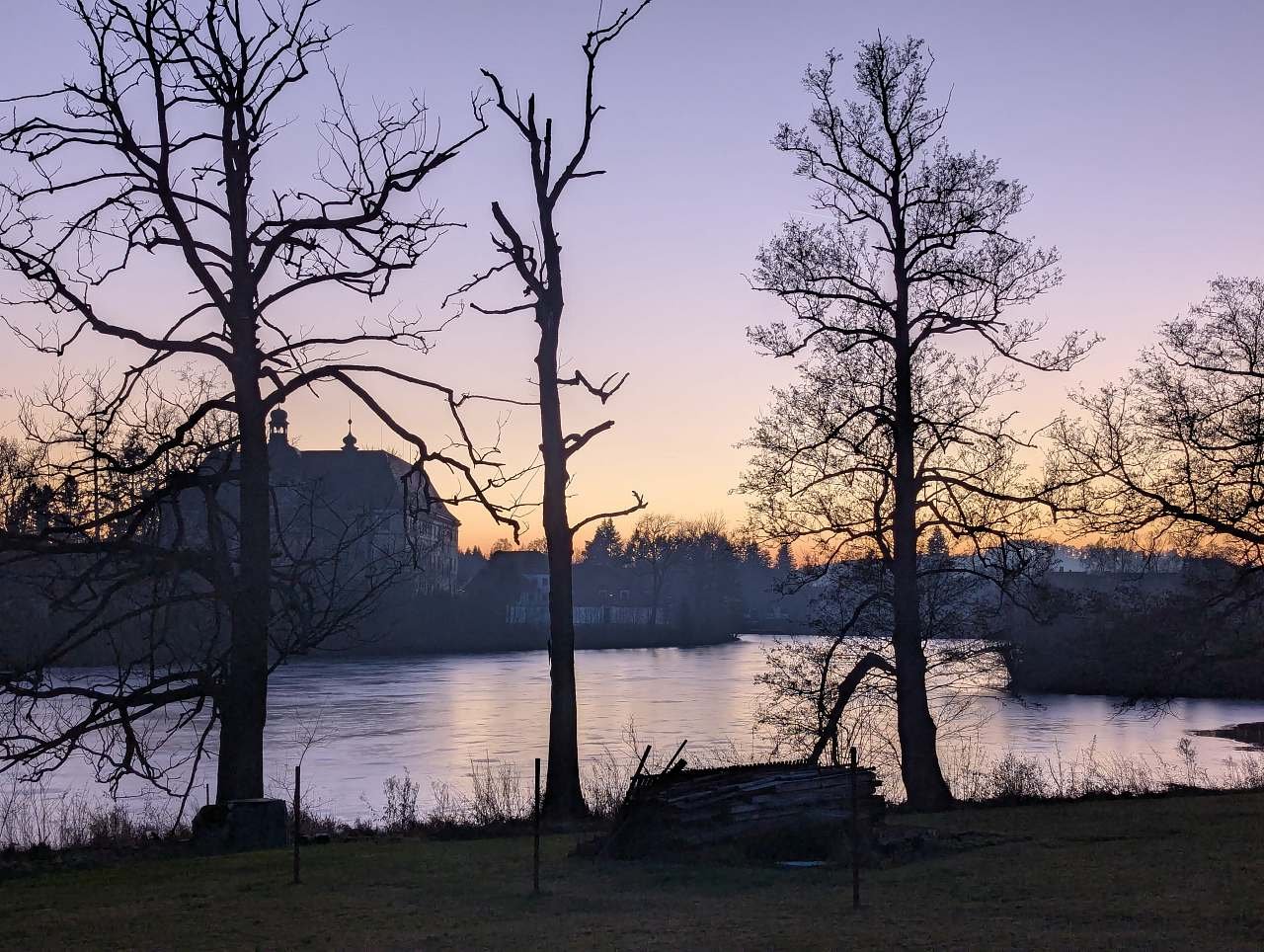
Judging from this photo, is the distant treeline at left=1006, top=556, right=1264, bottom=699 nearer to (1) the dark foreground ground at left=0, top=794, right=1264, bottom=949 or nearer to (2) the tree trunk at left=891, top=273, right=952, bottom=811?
(2) the tree trunk at left=891, top=273, right=952, bottom=811

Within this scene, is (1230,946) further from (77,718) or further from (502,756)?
(77,718)

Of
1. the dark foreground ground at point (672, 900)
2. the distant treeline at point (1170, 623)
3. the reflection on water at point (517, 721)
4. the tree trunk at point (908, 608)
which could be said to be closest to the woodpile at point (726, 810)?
the dark foreground ground at point (672, 900)

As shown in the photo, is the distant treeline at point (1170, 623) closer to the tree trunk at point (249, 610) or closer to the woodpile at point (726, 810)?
the woodpile at point (726, 810)

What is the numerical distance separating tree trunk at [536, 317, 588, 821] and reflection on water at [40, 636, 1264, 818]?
766 cm

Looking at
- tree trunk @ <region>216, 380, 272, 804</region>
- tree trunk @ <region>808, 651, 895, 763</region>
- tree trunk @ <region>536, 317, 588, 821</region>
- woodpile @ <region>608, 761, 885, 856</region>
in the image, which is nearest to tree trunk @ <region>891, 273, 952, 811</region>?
tree trunk @ <region>808, 651, 895, 763</region>

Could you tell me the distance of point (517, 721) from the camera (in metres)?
43.8

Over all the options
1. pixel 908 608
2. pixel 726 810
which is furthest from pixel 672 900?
pixel 908 608

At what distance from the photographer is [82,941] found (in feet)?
31.5

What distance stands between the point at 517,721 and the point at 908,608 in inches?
1010

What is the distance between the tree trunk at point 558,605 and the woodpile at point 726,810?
13.7ft

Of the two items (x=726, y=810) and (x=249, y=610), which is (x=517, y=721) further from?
(x=726, y=810)

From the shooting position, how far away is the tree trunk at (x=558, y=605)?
17.8 m

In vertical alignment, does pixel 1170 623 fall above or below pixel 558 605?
below

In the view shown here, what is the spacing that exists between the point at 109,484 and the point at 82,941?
6270mm
